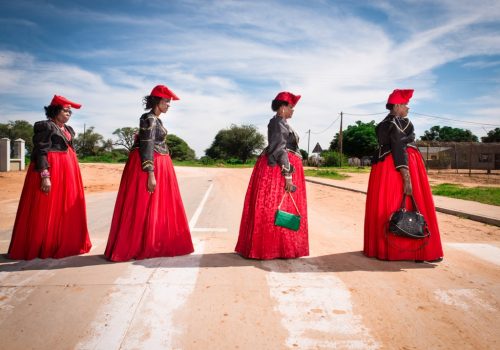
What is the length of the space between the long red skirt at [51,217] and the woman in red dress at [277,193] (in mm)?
2271

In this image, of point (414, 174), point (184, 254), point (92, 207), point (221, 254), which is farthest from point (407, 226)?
point (92, 207)

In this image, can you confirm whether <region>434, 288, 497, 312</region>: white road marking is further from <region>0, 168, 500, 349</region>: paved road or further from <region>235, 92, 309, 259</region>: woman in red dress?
<region>235, 92, 309, 259</region>: woman in red dress

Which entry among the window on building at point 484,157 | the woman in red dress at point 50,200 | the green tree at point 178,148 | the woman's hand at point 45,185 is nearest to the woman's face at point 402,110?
the woman in red dress at point 50,200

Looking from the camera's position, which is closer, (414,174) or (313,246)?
(414,174)

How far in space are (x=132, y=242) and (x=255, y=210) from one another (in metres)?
1.60

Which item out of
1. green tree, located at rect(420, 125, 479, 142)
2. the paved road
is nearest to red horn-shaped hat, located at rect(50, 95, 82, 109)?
the paved road

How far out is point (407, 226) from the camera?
4.18m

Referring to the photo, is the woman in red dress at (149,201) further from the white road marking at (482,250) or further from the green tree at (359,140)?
the green tree at (359,140)

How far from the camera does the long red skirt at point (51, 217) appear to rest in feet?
14.0

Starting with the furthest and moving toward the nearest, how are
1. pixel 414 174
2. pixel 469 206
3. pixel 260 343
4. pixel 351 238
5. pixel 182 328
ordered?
pixel 469 206, pixel 351 238, pixel 414 174, pixel 182 328, pixel 260 343

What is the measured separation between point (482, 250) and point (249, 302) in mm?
4116

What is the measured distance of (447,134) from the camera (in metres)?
102

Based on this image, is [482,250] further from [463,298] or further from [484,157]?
[484,157]

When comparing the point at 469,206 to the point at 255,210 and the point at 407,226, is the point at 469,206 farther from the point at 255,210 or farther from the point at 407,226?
the point at 255,210
